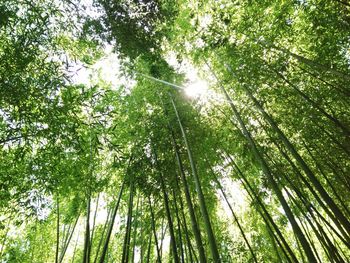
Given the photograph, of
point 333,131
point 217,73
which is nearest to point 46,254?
point 217,73

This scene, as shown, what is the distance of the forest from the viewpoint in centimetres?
330

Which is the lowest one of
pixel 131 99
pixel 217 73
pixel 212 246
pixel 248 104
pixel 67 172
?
pixel 212 246

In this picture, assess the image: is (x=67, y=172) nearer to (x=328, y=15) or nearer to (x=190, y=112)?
(x=190, y=112)

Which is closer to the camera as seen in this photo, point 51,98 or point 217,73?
point 51,98

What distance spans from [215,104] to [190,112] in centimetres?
95

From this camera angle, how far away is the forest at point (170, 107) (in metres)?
3.30

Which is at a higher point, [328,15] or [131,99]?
[131,99]

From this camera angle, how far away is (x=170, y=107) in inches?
226

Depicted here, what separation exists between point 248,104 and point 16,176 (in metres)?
4.07

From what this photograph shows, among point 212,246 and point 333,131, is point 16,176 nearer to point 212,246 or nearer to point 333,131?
point 212,246

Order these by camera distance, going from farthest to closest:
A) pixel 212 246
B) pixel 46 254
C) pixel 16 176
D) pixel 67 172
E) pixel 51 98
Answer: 1. pixel 46 254
2. pixel 67 172
3. pixel 16 176
4. pixel 51 98
5. pixel 212 246

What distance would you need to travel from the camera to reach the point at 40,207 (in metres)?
3.90

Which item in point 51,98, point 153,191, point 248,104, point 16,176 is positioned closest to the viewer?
point 51,98

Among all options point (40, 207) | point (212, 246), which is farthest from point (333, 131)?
point (40, 207)
